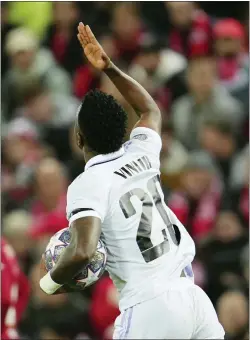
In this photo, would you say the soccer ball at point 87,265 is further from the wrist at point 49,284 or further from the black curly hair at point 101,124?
the black curly hair at point 101,124

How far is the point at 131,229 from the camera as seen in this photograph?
4.67m

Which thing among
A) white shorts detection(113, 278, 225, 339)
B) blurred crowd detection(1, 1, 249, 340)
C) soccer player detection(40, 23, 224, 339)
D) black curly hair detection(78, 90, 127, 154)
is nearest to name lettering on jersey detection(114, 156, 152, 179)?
soccer player detection(40, 23, 224, 339)

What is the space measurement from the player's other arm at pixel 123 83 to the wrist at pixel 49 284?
1.22 metres

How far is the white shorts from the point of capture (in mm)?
4586

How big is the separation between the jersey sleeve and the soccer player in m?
0.12

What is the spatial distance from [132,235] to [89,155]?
1.68 feet

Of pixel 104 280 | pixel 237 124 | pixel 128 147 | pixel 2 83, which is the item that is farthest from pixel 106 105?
pixel 2 83

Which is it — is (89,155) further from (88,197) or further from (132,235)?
(132,235)

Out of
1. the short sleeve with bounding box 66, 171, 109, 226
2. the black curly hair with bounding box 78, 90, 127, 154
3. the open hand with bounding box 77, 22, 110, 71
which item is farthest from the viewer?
the open hand with bounding box 77, 22, 110, 71

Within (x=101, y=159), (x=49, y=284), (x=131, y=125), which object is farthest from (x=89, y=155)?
(x=131, y=125)

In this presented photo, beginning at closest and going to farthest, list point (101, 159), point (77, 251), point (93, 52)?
point (77, 251), point (101, 159), point (93, 52)

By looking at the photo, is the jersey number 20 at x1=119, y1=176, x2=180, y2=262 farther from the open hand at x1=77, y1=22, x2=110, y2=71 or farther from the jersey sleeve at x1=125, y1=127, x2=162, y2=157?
the open hand at x1=77, y1=22, x2=110, y2=71

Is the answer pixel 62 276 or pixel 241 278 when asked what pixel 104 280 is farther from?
pixel 62 276

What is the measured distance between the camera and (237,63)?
1059 cm
